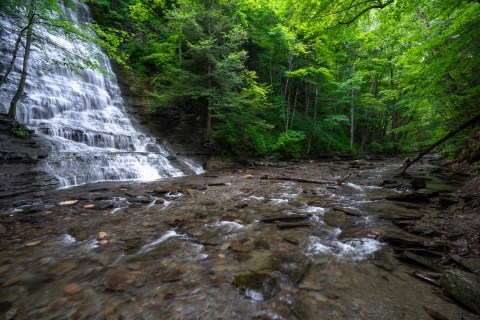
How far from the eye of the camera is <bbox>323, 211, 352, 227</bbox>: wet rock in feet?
13.7

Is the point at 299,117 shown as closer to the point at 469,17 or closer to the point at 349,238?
the point at 469,17

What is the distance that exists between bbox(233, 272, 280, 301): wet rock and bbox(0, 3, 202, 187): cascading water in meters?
7.83

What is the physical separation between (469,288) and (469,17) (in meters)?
5.97

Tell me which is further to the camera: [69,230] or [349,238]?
[69,230]

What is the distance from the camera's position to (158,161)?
10711mm

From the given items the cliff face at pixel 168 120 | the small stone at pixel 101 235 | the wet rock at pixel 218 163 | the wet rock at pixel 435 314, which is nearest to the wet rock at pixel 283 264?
the wet rock at pixel 435 314

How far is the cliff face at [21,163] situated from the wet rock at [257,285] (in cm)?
719

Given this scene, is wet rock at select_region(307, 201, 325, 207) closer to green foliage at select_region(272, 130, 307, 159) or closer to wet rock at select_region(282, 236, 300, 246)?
wet rock at select_region(282, 236, 300, 246)

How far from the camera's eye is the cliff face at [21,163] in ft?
21.0

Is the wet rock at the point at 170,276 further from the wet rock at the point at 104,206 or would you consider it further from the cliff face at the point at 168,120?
the cliff face at the point at 168,120

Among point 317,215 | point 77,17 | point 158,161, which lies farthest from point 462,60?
point 77,17

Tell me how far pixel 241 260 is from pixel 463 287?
2.31 m

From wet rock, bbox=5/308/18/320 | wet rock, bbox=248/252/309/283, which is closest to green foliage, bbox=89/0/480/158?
wet rock, bbox=248/252/309/283

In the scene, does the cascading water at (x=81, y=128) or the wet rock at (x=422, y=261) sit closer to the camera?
the wet rock at (x=422, y=261)
